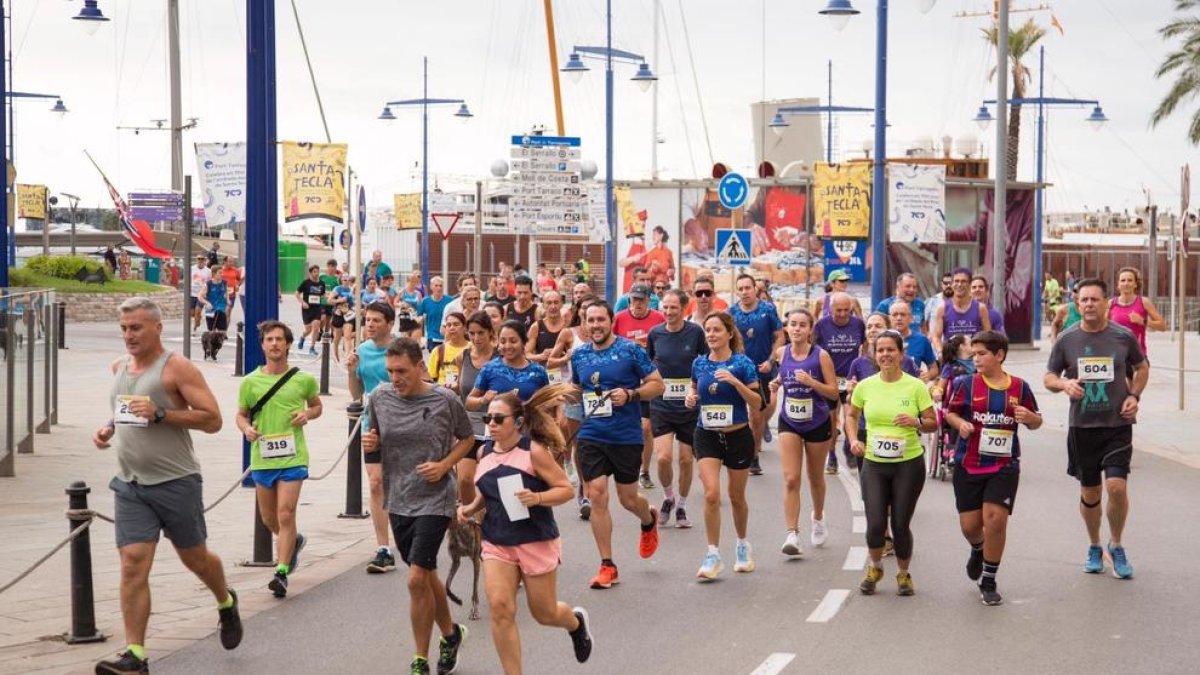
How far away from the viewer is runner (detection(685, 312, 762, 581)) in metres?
11.3

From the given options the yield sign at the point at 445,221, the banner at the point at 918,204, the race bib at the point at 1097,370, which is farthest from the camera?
the yield sign at the point at 445,221

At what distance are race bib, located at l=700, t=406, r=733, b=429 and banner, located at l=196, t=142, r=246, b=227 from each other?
58.6ft

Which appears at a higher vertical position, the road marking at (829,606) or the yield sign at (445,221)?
the yield sign at (445,221)

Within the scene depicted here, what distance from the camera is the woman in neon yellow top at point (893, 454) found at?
1035cm

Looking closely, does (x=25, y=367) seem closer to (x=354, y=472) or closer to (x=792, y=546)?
(x=354, y=472)

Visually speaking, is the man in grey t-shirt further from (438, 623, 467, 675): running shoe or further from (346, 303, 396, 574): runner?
(346, 303, 396, 574): runner

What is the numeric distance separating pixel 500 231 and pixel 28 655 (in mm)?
63211

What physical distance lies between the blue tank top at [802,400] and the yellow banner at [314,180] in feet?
51.8

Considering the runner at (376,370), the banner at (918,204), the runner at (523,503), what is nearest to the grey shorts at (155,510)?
the runner at (523,503)

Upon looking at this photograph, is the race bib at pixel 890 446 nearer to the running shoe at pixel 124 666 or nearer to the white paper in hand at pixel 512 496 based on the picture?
the white paper in hand at pixel 512 496

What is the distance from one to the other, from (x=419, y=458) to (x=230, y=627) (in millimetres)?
1402

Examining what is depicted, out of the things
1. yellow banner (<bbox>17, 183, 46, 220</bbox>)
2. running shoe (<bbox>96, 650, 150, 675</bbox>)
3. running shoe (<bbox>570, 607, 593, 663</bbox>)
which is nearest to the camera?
Result: running shoe (<bbox>96, 650, 150, 675</bbox>)

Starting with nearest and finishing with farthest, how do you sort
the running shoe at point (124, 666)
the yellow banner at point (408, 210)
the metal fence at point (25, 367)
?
the running shoe at point (124, 666) < the metal fence at point (25, 367) < the yellow banner at point (408, 210)

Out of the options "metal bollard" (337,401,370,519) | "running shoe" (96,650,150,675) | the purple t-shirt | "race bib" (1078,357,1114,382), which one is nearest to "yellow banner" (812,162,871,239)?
the purple t-shirt
